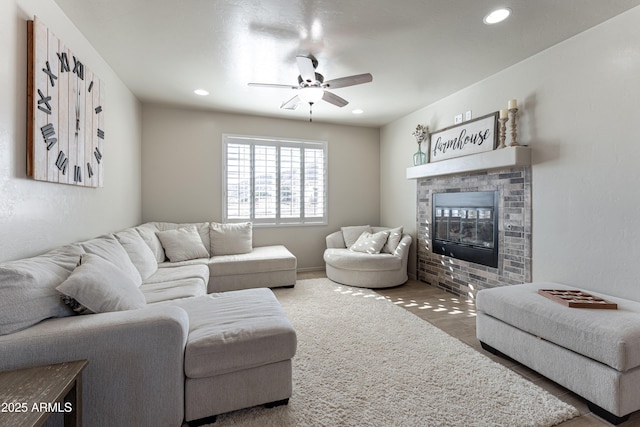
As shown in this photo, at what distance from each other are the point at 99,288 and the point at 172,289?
0.92 m

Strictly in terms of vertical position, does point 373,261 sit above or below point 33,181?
below

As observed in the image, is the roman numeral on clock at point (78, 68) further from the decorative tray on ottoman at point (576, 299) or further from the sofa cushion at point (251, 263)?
the decorative tray on ottoman at point (576, 299)

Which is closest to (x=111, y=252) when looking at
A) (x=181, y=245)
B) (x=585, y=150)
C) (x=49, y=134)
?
(x=49, y=134)

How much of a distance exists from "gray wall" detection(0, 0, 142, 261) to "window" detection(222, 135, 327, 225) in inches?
66.9

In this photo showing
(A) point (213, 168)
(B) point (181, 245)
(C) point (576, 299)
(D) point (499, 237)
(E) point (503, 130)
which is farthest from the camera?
(A) point (213, 168)

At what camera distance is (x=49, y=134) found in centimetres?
185

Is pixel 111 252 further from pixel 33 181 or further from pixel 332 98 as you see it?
A: pixel 332 98

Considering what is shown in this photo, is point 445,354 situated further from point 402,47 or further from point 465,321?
point 402,47

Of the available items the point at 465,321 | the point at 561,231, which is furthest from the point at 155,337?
the point at 561,231

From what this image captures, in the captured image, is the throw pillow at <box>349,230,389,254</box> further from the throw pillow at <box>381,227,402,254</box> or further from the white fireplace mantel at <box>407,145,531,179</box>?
the white fireplace mantel at <box>407,145,531,179</box>

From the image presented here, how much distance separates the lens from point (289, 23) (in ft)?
7.22

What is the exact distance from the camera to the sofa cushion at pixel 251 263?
356 cm

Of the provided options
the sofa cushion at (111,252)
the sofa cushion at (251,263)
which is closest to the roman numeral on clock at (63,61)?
the sofa cushion at (111,252)

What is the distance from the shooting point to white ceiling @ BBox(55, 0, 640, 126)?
204 cm
